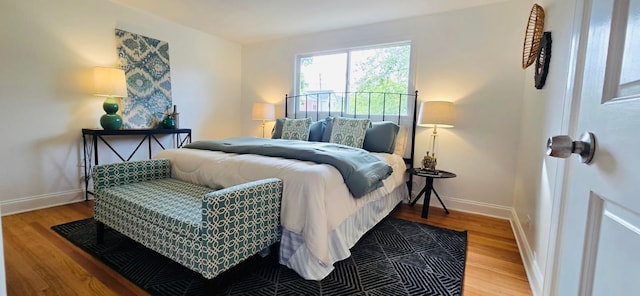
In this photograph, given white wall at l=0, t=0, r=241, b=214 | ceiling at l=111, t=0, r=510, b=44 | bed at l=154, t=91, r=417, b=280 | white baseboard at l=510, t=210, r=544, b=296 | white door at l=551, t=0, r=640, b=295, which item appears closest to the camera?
white door at l=551, t=0, r=640, b=295

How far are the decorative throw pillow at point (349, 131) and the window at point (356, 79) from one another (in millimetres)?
595

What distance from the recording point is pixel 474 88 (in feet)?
10.2

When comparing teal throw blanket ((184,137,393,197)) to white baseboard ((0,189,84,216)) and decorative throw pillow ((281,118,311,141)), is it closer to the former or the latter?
decorative throw pillow ((281,118,311,141))

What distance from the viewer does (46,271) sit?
1.76 metres

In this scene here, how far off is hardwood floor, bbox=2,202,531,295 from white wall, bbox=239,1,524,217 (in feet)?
1.83

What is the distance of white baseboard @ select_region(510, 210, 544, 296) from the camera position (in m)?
1.62

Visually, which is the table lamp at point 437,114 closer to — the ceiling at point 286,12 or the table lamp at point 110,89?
the ceiling at point 286,12

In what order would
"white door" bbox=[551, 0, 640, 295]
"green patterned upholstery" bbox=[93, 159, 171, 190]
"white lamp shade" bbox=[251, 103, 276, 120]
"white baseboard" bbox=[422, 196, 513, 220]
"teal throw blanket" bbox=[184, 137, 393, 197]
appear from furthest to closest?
"white lamp shade" bbox=[251, 103, 276, 120], "white baseboard" bbox=[422, 196, 513, 220], "green patterned upholstery" bbox=[93, 159, 171, 190], "teal throw blanket" bbox=[184, 137, 393, 197], "white door" bbox=[551, 0, 640, 295]

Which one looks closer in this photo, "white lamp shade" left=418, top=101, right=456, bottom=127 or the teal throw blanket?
the teal throw blanket

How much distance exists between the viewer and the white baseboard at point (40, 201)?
2709mm

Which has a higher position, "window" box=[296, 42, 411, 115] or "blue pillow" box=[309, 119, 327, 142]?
"window" box=[296, 42, 411, 115]

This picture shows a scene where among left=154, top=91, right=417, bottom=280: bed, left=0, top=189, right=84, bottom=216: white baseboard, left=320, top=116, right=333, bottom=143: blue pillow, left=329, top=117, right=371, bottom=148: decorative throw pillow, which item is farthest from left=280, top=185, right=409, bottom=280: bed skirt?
left=0, top=189, right=84, bottom=216: white baseboard

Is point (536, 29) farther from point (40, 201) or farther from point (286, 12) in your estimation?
point (40, 201)

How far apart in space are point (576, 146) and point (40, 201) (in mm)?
4183
